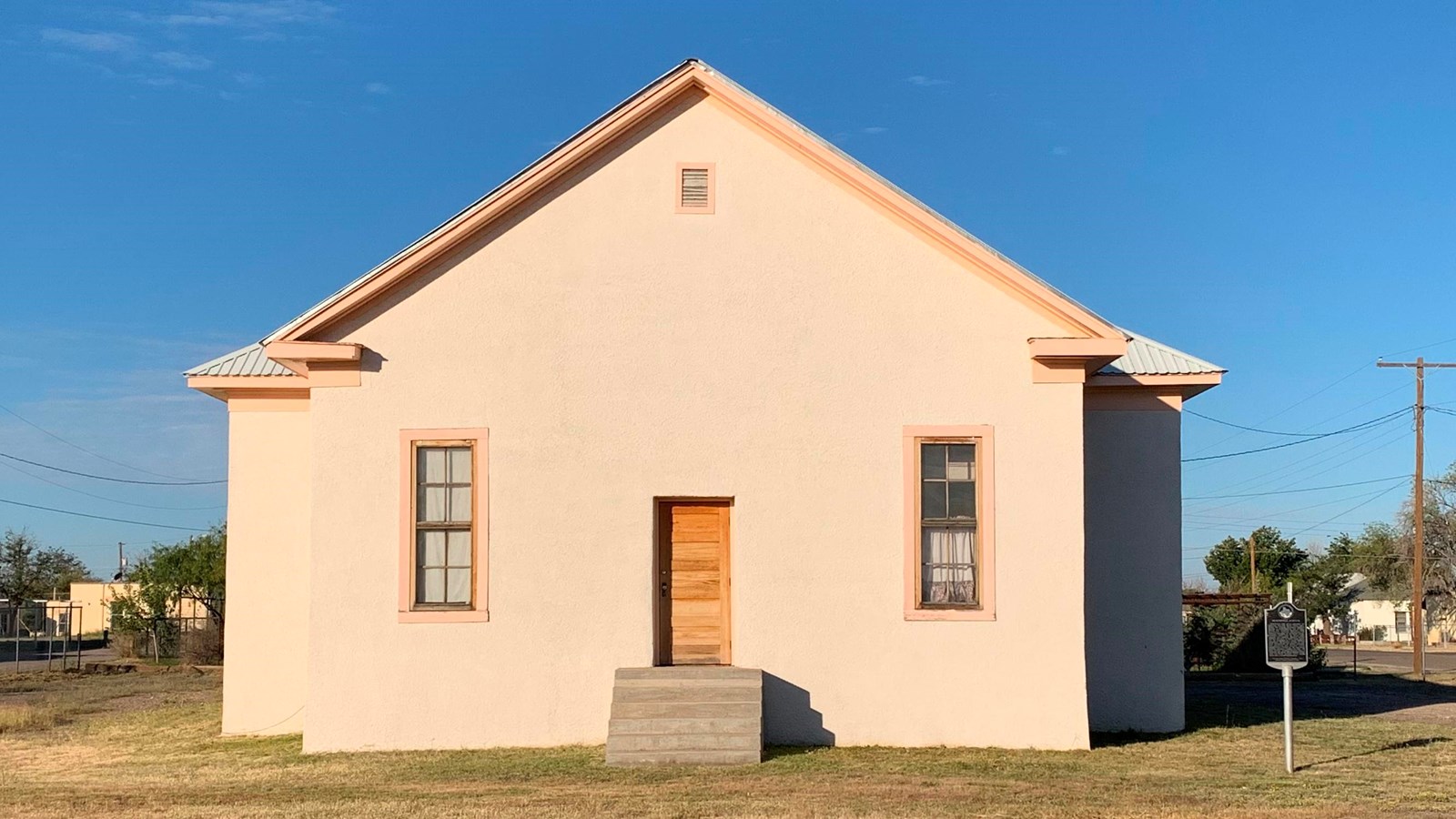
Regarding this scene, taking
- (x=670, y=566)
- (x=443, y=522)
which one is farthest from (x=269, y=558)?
(x=670, y=566)

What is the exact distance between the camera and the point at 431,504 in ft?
50.4

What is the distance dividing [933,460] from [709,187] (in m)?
3.93

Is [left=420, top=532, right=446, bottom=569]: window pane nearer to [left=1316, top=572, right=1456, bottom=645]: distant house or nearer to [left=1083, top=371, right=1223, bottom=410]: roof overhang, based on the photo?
[left=1083, top=371, right=1223, bottom=410]: roof overhang

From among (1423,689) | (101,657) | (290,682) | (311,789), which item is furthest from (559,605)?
(101,657)

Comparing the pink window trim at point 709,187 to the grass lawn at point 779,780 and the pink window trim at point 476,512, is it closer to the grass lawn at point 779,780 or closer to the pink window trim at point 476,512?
the pink window trim at point 476,512

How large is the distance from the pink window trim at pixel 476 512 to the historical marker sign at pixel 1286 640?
315 inches

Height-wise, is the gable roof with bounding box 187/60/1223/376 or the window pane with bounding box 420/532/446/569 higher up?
the gable roof with bounding box 187/60/1223/376

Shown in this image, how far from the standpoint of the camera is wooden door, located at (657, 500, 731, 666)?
15.4 meters

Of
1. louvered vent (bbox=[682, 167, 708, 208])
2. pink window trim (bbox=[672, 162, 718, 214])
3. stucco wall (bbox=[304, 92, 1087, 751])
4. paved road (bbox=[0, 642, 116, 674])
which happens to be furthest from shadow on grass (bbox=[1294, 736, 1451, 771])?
paved road (bbox=[0, 642, 116, 674])

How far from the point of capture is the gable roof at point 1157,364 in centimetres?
1728

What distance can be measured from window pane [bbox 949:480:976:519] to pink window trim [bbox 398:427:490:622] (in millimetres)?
5119

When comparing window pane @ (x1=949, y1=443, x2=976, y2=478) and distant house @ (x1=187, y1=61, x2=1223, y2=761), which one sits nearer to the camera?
distant house @ (x1=187, y1=61, x2=1223, y2=761)

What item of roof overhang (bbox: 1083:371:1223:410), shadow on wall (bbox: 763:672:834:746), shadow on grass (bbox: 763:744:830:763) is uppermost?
roof overhang (bbox: 1083:371:1223:410)

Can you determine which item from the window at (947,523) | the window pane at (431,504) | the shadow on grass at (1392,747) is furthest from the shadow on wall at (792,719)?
the shadow on grass at (1392,747)
